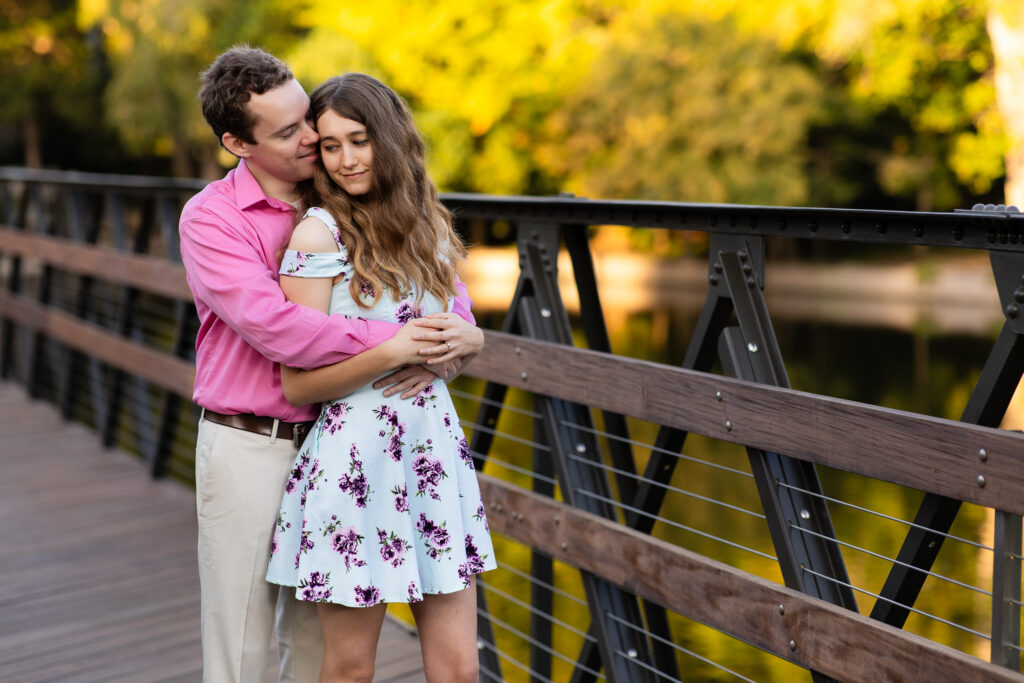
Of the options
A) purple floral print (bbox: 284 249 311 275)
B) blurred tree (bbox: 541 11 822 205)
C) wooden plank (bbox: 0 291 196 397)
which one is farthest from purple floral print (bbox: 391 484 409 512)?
blurred tree (bbox: 541 11 822 205)

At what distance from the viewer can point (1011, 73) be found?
64.5 ft

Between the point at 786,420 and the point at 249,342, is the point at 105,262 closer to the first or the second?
the point at 249,342

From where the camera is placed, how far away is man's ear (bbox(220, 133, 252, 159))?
2.11 meters

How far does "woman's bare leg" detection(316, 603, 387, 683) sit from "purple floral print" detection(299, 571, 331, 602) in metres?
0.06

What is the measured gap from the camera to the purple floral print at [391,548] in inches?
82.0

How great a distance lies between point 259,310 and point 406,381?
30 centimetres

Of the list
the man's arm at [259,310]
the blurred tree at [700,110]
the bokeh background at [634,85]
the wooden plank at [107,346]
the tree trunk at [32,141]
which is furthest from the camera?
the tree trunk at [32,141]

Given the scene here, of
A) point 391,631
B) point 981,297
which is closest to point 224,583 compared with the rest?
point 391,631

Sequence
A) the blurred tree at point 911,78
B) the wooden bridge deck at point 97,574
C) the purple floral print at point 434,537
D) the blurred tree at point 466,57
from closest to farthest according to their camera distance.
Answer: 1. the purple floral print at point 434,537
2. the wooden bridge deck at point 97,574
3. the blurred tree at point 911,78
4. the blurred tree at point 466,57

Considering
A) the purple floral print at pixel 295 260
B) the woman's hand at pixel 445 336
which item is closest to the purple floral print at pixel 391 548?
the woman's hand at pixel 445 336

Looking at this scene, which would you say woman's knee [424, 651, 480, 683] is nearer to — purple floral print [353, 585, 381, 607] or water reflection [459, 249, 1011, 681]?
purple floral print [353, 585, 381, 607]

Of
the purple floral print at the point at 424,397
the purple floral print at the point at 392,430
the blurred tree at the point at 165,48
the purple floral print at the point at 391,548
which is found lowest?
the purple floral print at the point at 391,548

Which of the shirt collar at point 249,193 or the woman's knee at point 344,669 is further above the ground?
the shirt collar at point 249,193

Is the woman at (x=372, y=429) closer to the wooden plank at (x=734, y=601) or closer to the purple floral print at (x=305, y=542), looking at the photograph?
the purple floral print at (x=305, y=542)
